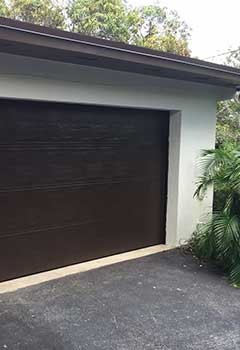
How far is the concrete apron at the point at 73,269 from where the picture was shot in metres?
4.76

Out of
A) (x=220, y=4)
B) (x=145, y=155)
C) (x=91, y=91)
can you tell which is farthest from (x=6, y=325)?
(x=220, y=4)

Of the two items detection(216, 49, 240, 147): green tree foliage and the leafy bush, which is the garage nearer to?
the leafy bush

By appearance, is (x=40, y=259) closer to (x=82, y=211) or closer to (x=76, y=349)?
(x=82, y=211)

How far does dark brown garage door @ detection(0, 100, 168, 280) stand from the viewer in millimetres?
4859

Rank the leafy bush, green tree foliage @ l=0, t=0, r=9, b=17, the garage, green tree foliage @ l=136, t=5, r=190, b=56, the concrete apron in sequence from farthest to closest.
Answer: green tree foliage @ l=136, t=5, r=190, b=56, green tree foliage @ l=0, t=0, r=9, b=17, the leafy bush, the concrete apron, the garage

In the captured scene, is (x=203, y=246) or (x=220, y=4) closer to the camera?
(x=203, y=246)

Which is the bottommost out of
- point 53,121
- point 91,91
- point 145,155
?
point 145,155

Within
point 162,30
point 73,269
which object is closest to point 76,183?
point 73,269

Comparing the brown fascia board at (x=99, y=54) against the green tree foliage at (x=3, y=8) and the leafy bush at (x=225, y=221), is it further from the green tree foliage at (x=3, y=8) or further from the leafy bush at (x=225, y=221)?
the green tree foliage at (x=3, y=8)

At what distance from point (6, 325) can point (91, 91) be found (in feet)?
9.43

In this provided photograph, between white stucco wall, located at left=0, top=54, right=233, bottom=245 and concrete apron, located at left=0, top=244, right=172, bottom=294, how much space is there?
537 mm

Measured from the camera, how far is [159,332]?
3.70 m

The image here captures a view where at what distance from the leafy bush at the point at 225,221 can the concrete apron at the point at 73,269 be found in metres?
0.76

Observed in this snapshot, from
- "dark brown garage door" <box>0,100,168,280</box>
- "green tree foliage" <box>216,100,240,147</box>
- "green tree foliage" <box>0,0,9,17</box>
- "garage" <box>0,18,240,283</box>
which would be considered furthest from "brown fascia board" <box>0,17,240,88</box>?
"green tree foliage" <box>0,0,9,17</box>
